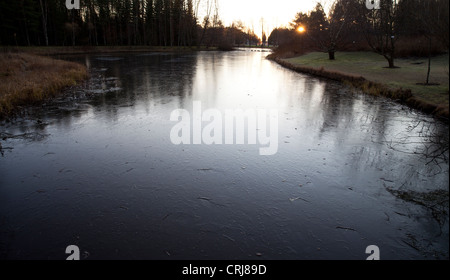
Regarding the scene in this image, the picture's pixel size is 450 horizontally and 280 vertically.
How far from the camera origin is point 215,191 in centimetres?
573

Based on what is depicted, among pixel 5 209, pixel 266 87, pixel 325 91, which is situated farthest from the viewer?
pixel 266 87

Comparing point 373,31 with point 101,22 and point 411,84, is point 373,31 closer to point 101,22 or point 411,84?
point 411,84

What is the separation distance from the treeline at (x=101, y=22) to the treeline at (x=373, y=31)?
3440 cm

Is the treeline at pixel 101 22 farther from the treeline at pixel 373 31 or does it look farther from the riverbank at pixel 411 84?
the riverbank at pixel 411 84

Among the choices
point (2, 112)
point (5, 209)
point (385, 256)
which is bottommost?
point (385, 256)

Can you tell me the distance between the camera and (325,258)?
157 inches

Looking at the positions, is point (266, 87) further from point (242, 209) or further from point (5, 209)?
point (5, 209)

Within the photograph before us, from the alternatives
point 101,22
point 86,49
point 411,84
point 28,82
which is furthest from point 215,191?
point 101,22

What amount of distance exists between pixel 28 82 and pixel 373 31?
31.6 m

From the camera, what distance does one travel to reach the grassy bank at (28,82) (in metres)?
12.1

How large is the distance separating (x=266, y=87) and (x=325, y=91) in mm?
3814

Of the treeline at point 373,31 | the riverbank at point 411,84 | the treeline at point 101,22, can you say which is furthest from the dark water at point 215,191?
the treeline at point 101,22

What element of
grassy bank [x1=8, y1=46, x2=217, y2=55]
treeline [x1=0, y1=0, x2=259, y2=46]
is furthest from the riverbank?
treeline [x1=0, y1=0, x2=259, y2=46]
